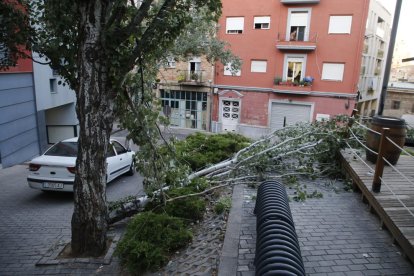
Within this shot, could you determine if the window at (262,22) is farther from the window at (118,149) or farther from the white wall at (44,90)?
the window at (118,149)

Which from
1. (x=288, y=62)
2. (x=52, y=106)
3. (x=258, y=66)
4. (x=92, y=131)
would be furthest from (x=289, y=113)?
(x=92, y=131)

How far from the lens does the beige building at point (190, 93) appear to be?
2470 cm

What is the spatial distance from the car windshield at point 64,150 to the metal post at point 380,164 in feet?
23.9

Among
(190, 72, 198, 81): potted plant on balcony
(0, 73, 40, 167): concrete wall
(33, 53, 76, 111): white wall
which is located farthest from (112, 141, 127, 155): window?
(190, 72, 198, 81): potted plant on balcony

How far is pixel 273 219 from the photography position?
4.15 meters

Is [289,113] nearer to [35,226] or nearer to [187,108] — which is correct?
[187,108]

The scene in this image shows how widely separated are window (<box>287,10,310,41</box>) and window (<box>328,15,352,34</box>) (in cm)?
162

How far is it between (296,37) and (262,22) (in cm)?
277

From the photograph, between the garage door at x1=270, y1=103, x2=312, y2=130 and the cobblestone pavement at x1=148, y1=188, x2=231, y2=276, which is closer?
the cobblestone pavement at x1=148, y1=188, x2=231, y2=276

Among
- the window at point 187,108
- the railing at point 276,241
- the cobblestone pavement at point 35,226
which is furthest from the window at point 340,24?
the railing at point 276,241

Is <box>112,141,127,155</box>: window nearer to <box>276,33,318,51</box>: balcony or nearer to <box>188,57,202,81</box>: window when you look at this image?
<box>188,57,202,81</box>: window

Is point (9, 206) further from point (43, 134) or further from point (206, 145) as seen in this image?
point (43, 134)

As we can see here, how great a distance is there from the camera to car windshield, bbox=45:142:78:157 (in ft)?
27.4

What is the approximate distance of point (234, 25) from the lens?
23219mm
